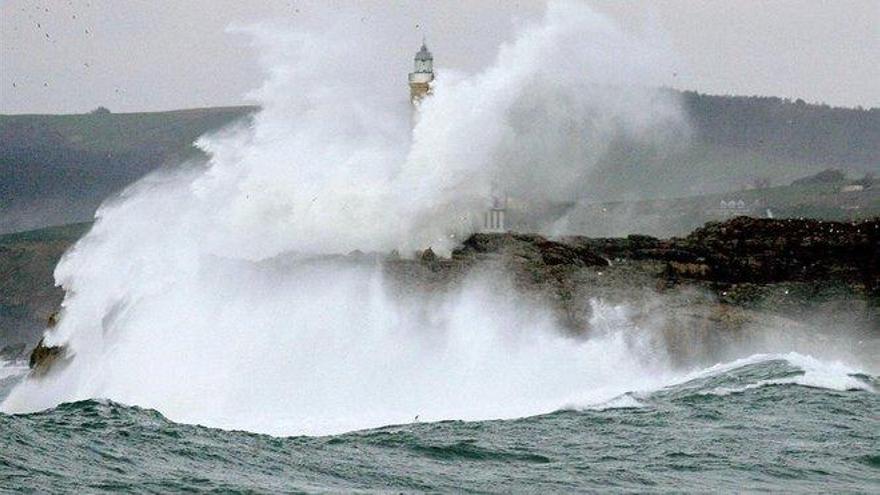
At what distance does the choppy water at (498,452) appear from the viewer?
24.3 m

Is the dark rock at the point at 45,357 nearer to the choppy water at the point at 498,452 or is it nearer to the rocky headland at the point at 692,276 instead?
the rocky headland at the point at 692,276

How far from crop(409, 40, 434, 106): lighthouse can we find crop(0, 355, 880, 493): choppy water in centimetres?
3638

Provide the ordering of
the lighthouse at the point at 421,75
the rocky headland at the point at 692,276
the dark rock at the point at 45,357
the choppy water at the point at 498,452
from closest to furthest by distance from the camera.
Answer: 1. the choppy water at the point at 498,452
2. the rocky headland at the point at 692,276
3. the dark rock at the point at 45,357
4. the lighthouse at the point at 421,75

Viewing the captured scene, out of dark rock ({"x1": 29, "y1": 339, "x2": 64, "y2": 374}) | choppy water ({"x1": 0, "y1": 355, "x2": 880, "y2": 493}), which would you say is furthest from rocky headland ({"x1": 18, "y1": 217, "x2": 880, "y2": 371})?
choppy water ({"x1": 0, "y1": 355, "x2": 880, "y2": 493})

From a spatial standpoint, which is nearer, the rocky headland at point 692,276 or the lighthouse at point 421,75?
the rocky headland at point 692,276

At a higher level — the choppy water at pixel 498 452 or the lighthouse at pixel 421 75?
the lighthouse at pixel 421 75

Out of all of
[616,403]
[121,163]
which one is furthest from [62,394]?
[121,163]

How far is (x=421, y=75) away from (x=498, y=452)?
44.8 m

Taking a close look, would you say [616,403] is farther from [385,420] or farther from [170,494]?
[170,494]

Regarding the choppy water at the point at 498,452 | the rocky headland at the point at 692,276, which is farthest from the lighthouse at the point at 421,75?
the choppy water at the point at 498,452

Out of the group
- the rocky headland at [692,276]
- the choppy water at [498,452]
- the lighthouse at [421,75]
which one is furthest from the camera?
the lighthouse at [421,75]

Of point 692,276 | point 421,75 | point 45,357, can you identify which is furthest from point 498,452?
point 421,75

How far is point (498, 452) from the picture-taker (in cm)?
2722

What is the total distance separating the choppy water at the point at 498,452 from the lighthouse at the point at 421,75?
3638cm
